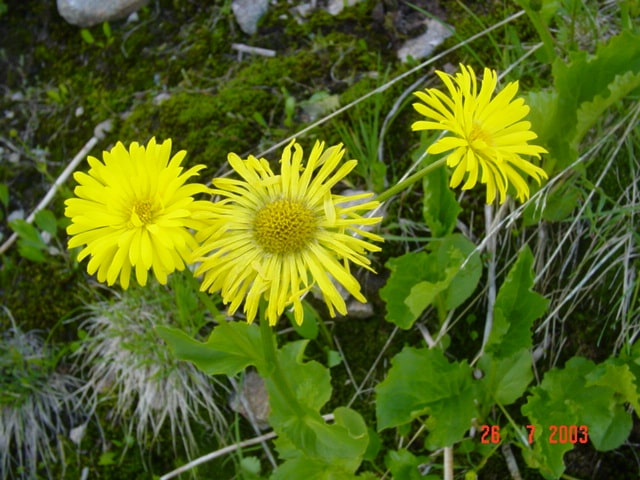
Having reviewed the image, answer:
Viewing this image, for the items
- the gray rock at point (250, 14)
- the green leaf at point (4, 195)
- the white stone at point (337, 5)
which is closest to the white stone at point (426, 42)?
the white stone at point (337, 5)

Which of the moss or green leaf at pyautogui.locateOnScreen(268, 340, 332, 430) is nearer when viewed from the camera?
green leaf at pyautogui.locateOnScreen(268, 340, 332, 430)

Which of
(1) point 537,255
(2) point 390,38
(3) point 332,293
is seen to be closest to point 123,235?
(3) point 332,293

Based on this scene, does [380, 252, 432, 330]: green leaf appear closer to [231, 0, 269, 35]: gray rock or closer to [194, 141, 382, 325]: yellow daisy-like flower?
[194, 141, 382, 325]: yellow daisy-like flower

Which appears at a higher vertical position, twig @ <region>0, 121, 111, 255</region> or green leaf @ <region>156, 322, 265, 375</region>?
twig @ <region>0, 121, 111, 255</region>

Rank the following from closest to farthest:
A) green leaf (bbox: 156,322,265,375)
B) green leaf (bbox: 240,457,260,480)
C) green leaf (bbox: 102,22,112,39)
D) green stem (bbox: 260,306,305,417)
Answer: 1. green stem (bbox: 260,306,305,417)
2. green leaf (bbox: 156,322,265,375)
3. green leaf (bbox: 240,457,260,480)
4. green leaf (bbox: 102,22,112,39)

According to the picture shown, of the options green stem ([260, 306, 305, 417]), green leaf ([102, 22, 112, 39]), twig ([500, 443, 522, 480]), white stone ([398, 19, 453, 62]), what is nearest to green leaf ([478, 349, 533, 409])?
twig ([500, 443, 522, 480])

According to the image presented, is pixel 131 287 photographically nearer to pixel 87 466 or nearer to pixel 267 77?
pixel 87 466

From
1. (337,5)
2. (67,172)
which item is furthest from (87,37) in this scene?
(337,5)

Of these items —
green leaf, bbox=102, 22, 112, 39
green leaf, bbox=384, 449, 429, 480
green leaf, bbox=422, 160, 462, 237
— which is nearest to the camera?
green leaf, bbox=384, 449, 429, 480
